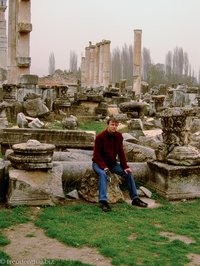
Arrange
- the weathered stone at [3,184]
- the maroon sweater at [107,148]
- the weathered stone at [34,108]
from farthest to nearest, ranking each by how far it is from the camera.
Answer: the weathered stone at [34,108] < the maroon sweater at [107,148] < the weathered stone at [3,184]

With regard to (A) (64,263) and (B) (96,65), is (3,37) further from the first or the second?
(A) (64,263)

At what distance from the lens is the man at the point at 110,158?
6957 mm

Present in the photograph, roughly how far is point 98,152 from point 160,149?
1.37m

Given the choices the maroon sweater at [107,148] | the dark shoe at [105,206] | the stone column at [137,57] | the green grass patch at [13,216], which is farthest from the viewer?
the stone column at [137,57]

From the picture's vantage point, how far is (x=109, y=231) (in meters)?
5.60

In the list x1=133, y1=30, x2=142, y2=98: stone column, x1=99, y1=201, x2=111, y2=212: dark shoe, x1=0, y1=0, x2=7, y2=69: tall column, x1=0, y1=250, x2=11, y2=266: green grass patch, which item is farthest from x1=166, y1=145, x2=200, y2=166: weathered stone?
x1=0, y1=0, x2=7, y2=69: tall column

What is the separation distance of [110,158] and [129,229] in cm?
163

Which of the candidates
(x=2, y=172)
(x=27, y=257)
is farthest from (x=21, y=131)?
(x=27, y=257)

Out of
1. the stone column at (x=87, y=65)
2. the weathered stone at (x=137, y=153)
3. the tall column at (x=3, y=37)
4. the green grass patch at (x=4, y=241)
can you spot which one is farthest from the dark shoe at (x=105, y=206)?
the stone column at (x=87, y=65)

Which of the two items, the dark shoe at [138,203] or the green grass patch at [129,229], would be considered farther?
the dark shoe at [138,203]

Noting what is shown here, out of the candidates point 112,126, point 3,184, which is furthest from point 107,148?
point 3,184

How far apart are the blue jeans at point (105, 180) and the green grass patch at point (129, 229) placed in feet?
0.65

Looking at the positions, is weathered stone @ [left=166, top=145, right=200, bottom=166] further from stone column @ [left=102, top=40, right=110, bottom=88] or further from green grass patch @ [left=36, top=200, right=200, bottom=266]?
stone column @ [left=102, top=40, right=110, bottom=88]

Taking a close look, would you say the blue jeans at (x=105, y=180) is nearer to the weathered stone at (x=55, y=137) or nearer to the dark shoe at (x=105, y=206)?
the dark shoe at (x=105, y=206)
